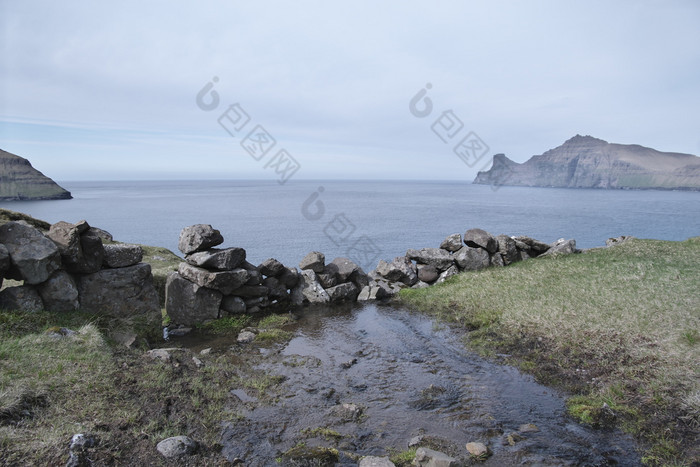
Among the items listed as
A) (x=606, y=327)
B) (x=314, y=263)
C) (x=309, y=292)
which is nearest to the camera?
(x=606, y=327)

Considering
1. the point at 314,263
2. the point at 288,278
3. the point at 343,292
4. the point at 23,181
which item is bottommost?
the point at 343,292

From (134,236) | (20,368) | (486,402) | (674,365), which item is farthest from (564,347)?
(134,236)

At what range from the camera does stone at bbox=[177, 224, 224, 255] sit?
19828 millimetres

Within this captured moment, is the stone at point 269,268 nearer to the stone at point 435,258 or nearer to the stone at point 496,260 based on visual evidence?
the stone at point 435,258

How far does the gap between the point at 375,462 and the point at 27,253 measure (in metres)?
12.5

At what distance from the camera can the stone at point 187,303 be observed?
63.8 feet

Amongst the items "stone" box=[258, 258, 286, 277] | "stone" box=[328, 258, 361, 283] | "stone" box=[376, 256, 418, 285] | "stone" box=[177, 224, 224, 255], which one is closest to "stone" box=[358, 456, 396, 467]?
"stone" box=[177, 224, 224, 255]

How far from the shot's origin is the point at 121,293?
53.8 ft

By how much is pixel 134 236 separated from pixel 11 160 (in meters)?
106

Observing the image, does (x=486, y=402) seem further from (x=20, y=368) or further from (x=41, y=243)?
(x=41, y=243)

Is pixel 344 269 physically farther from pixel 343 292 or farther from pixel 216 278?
pixel 216 278

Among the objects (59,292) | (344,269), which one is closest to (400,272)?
(344,269)

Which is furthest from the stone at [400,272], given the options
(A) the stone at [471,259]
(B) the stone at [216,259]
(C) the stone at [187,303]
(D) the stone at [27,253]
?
(D) the stone at [27,253]

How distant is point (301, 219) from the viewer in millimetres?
73312
